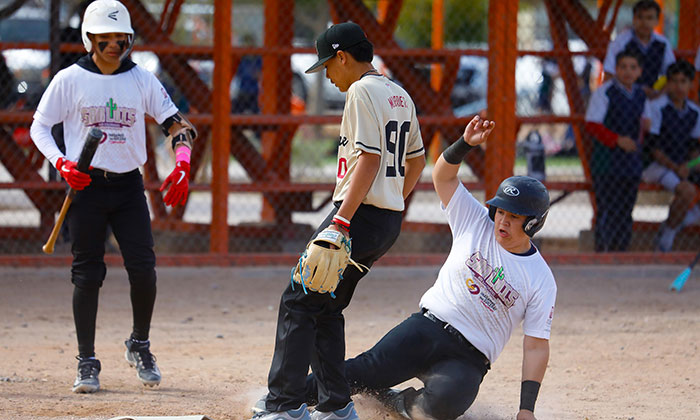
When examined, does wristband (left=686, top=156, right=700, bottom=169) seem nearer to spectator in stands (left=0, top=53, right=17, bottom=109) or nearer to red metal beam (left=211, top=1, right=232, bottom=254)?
red metal beam (left=211, top=1, right=232, bottom=254)

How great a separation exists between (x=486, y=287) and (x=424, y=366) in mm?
463

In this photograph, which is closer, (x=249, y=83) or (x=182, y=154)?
(x=182, y=154)

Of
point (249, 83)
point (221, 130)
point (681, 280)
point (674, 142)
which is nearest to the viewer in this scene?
point (681, 280)

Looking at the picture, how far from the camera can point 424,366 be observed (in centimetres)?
421

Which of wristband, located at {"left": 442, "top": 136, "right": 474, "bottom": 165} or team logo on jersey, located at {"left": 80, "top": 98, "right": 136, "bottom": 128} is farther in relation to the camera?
team logo on jersey, located at {"left": 80, "top": 98, "right": 136, "bottom": 128}

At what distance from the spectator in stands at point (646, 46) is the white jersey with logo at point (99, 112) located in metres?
5.14

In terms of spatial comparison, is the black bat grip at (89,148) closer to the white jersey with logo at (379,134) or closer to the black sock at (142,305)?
the black sock at (142,305)

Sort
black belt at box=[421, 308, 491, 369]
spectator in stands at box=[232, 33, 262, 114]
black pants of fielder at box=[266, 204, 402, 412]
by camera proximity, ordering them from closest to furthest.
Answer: black pants of fielder at box=[266, 204, 402, 412], black belt at box=[421, 308, 491, 369], spectator in stands at box=[232, 33, 262, 114]

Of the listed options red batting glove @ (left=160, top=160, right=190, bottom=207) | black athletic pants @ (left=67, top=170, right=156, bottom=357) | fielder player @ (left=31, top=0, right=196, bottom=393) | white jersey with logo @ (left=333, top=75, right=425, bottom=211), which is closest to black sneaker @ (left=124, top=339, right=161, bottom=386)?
fielder player @ (left=31, top=0, right=196, bottom=393)

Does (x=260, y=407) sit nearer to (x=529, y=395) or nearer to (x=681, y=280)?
(x=529, y=395)

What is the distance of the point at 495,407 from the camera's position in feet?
15.2

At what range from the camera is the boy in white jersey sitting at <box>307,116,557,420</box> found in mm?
3967

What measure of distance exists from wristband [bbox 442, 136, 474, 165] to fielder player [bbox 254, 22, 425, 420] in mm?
183

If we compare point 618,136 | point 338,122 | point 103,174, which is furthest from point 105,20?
point 618,136
